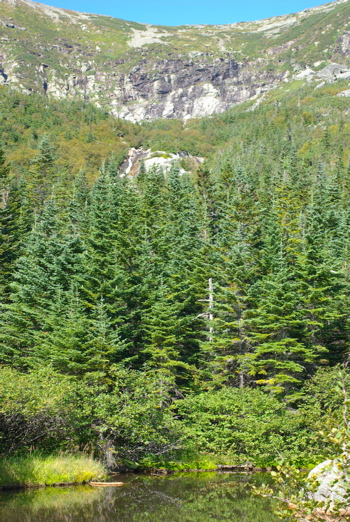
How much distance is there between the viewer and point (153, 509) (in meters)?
16.1

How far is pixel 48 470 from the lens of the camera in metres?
19.5

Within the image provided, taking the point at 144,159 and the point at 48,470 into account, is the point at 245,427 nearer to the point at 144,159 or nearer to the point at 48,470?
the point at 48,470

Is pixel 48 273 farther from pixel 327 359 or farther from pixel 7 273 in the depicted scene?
pixel 327 359

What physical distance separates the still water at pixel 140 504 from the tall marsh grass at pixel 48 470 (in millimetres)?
751

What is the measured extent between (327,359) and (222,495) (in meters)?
18.3

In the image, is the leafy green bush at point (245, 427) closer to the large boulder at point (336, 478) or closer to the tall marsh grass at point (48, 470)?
the tall marsh grass at point (48, 470)

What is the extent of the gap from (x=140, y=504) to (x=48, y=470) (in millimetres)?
5325

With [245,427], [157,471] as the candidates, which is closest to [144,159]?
[245,427]

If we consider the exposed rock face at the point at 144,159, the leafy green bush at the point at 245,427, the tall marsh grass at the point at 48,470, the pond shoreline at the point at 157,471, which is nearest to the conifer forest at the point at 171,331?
the leafy green bush at the point at 245,427

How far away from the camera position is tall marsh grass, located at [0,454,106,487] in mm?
18422

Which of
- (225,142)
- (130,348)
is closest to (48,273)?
(130,348)

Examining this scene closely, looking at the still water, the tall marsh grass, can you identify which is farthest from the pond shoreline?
the still water

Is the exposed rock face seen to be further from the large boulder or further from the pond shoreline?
the large boulder

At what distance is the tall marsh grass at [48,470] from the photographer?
18422 mm
